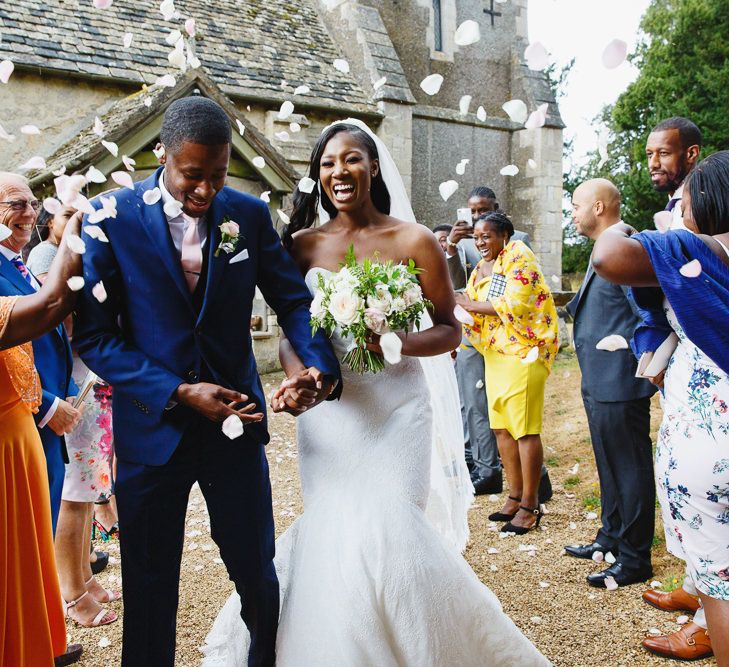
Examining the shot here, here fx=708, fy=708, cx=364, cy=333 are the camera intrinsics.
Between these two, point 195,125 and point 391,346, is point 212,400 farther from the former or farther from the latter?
point 195,125

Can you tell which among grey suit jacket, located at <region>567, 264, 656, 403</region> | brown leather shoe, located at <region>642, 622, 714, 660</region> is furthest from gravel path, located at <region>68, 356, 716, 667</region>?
grey suit jacket, located at <region>567, 264, 656, 403</region>

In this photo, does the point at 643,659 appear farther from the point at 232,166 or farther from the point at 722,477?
the point at 232,166

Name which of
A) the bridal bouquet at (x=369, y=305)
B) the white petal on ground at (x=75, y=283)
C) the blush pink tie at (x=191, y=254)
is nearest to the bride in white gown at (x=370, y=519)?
the bridal bouquet at (x=369, y=305)

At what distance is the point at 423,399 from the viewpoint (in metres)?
3.33

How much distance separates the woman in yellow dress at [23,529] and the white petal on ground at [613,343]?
326 cm

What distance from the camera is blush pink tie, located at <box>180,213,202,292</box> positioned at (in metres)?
2.74

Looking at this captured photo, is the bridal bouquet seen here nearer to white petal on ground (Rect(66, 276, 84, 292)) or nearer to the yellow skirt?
white petal on ground (Rect(66, 276, 84, 292))

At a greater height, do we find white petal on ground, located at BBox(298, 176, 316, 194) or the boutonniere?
white petal on ground, located at BBox(298, 176, 316, 194)

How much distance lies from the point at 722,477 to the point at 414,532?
1.25 metres

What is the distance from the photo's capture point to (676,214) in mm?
4020

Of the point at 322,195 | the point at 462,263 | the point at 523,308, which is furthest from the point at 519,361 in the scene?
the point at 322,195

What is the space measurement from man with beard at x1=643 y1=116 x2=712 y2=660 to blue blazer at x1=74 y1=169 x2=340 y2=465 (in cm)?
206

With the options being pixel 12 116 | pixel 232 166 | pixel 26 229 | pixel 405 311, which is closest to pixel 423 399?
pixel 405 311

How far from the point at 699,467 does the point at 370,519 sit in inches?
53.5
